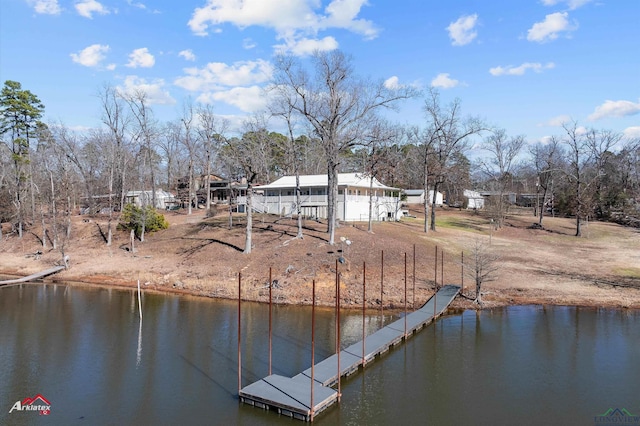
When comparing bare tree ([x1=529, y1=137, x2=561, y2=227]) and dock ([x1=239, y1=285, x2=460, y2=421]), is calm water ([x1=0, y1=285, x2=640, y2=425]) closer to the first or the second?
dock ([x1=239, y1=285, x2=460, y2=421])

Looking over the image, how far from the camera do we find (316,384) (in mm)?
13148

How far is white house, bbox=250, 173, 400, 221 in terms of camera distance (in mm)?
42312

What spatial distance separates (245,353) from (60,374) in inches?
245

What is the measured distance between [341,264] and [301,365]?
1306cm

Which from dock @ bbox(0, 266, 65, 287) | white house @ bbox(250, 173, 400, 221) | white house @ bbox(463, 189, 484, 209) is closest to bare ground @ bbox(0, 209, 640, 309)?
dock @ bbox(0, 266, 65, 287)

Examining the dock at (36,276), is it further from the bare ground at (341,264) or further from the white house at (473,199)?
the white house at (473,199)

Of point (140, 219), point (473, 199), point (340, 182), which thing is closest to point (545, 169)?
point (473, 199)

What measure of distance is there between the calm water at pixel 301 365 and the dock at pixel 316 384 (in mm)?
351

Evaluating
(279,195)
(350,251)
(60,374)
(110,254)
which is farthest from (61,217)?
(60,374)

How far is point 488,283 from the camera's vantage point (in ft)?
86.0

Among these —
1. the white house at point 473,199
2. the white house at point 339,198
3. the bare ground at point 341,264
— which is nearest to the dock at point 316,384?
the bare ground at point 341,264

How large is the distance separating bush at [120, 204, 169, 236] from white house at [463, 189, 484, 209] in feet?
157

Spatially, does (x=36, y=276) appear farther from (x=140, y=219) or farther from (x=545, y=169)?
(x=545, y=169)

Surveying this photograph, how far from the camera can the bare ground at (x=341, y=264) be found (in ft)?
82.2
